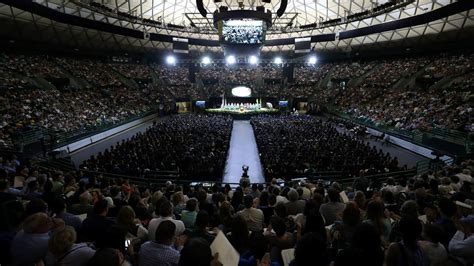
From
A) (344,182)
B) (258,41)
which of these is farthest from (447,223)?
(258,41)

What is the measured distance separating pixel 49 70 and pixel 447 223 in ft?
140

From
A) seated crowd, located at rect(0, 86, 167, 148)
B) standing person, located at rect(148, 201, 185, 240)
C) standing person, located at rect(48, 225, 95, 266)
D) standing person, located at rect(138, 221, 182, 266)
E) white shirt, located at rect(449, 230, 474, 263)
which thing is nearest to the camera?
standing person, located at rect(48, 225, 95, 266)

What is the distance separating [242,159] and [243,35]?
59.3 feet

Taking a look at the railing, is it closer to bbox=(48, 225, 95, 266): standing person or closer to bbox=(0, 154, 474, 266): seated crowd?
bbox=(0, 154, 474, 266): seated crowd

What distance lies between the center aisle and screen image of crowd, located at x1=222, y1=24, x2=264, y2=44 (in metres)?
10.7

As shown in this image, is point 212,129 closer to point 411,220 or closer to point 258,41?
point 258,41

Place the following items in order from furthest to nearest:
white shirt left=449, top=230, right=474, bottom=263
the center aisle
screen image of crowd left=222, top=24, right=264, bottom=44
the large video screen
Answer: screen image of crowd left=222, top=24, right=264, bottom=44 < the large video screen < the center aisle < white shirt left=449, top=230, right=474, bottom=263

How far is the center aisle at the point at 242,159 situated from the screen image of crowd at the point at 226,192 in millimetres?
753

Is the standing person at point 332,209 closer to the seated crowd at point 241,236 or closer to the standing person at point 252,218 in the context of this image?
the seated crowd at point 241,236

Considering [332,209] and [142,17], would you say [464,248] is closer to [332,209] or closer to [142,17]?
[332,209]

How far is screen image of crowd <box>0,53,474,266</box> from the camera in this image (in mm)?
3486

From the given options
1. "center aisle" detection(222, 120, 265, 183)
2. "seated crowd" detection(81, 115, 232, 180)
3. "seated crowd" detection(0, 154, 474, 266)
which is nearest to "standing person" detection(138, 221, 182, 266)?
"seated crowd" detection(0, 154, 474, 266)

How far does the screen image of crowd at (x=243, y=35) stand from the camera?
3303 centimetres

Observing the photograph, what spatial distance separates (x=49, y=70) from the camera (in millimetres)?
37375
